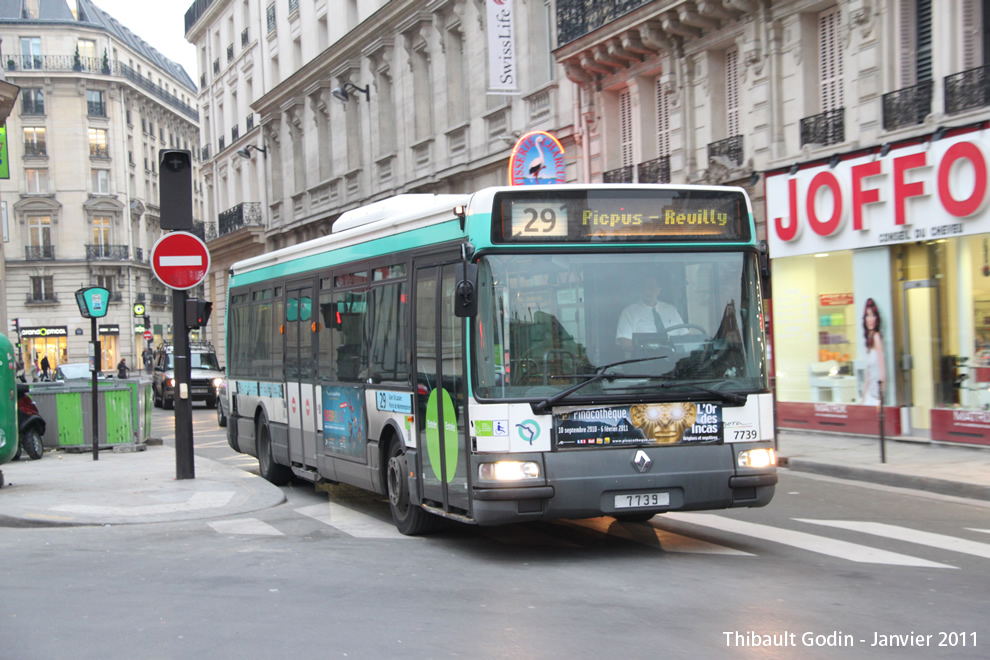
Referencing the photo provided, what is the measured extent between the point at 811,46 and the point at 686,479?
13070mm

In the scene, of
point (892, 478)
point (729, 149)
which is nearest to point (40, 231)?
point (729, 149)

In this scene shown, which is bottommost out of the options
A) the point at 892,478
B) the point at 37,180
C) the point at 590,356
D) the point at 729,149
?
the point at 892,478

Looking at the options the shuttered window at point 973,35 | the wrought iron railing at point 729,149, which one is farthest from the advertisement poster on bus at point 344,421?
the wrought iron railing at point 729,149

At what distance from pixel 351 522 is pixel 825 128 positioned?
11.6 metres

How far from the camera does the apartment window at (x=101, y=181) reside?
82.4m

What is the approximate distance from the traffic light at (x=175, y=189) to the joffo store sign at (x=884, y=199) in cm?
992

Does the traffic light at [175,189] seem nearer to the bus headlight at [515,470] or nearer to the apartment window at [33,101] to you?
the bus headlight at [515,470]

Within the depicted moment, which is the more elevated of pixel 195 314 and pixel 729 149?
pixel 729 149

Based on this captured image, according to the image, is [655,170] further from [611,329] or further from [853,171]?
[611,329]

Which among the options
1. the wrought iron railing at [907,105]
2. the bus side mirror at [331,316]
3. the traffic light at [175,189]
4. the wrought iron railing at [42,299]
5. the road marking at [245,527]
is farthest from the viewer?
the wrought iron railing at [42,299]

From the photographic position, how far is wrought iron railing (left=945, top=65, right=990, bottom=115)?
50.3ft

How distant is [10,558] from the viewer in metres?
8.36

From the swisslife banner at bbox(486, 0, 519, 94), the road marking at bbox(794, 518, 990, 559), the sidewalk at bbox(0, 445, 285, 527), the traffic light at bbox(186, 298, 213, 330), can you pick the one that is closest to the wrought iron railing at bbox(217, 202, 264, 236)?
the swisslife banner at bbox(486, 0, 519, 94)

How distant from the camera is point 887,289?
16.8 metres
